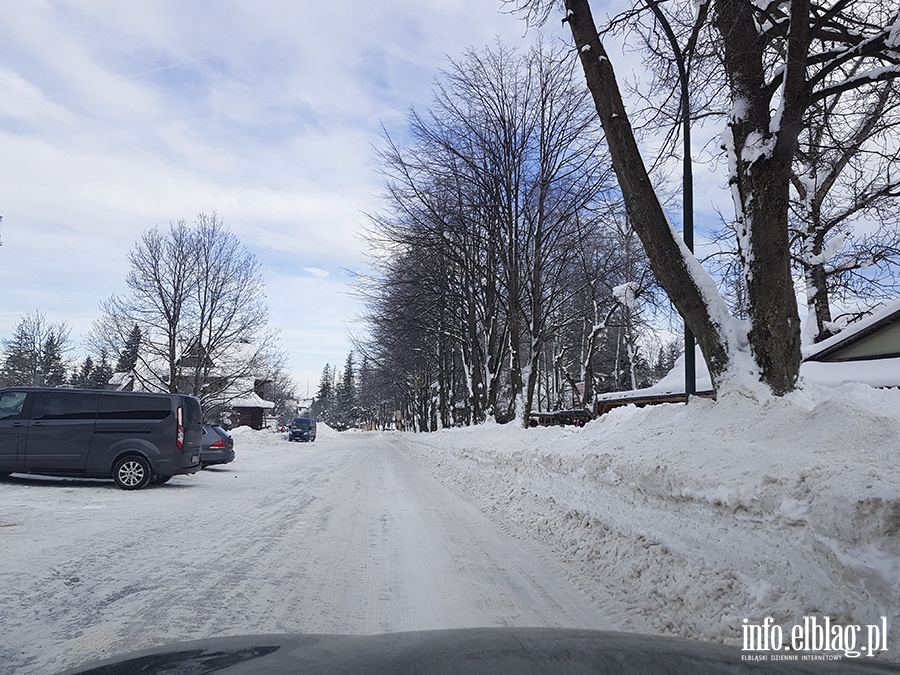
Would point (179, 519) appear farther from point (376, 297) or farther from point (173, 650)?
point (376, 297)

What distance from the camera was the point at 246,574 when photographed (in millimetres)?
6000

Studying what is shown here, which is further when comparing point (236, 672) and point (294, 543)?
point (294, 543)

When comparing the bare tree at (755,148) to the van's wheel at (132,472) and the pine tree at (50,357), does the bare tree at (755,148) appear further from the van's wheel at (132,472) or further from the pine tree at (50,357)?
the pine tree at (50,357)

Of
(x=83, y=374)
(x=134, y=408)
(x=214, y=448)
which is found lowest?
(x=214, y=448)

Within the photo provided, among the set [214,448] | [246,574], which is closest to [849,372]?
[246,574]

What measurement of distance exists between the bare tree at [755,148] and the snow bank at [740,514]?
0.81 meters

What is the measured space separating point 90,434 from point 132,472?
1.09 metres

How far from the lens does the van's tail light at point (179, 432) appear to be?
44.2 ft

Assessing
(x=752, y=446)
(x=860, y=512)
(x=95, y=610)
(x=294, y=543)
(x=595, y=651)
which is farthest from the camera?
(x=294, y=543)

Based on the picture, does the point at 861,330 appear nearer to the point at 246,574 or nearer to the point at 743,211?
the point at 743,211

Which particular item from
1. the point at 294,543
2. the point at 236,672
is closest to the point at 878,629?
the point at 236,672

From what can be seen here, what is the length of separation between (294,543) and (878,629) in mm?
5948

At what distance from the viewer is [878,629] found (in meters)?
3.33

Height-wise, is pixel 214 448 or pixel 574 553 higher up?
pixel 214 448
